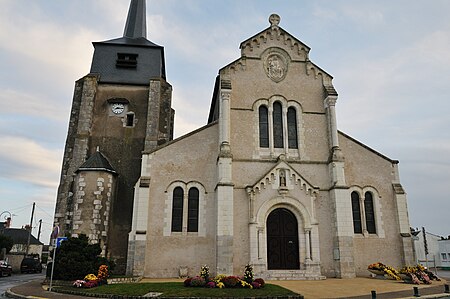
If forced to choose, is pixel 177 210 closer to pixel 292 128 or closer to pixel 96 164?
pixel 96 164

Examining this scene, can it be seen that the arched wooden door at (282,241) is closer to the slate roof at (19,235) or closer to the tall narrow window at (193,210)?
the tall narrow window at (193,210)

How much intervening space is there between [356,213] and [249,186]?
6.96 m

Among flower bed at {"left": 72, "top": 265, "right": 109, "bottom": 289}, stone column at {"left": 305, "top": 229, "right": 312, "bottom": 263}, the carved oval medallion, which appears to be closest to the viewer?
flower bed at {"left": 72, "top": 265, "right": 109, "bottom": 289}

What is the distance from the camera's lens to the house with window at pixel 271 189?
19.0m

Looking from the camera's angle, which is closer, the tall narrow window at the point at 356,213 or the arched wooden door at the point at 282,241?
the arched wooden door at the point at 282,241

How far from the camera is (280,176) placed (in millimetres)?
19984

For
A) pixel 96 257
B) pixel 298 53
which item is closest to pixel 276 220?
pixel 96 257

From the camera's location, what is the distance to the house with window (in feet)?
62.4

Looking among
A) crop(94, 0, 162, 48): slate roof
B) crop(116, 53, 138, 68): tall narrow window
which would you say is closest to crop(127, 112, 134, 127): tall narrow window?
crop(116, 53, 138, 68): tall narrow window

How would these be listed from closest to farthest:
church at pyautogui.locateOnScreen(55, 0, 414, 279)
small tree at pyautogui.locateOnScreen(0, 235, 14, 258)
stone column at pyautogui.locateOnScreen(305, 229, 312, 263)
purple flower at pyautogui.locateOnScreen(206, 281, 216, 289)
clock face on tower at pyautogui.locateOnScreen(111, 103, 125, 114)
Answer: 1. purple flower at pyautogui.locateOnScreen(206, 281, 216, 289)
2. stone column at pyautogui.locateOnScreen(305, 229, 312, 263)
3. church at pyautogui.locateOnScreen(55, 0, 414, 279)
4. clock face on tower at pyautogui.locateOnScreen(111, 103, 125, 114)
5. small tree at pyautogui.locateOnScreen(0, 235, 14, 258)

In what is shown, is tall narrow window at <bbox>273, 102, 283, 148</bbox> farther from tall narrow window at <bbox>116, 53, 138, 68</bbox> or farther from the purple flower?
tall narrow window at <bbox>116, 53, 138, 68</bbox>

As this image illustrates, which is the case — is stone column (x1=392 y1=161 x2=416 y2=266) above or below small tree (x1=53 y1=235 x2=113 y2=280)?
above

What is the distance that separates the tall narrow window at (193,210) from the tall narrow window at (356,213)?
9.45 m

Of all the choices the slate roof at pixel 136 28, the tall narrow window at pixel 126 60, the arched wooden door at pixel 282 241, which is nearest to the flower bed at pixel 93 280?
the arched wooden door at pixel 282 241
